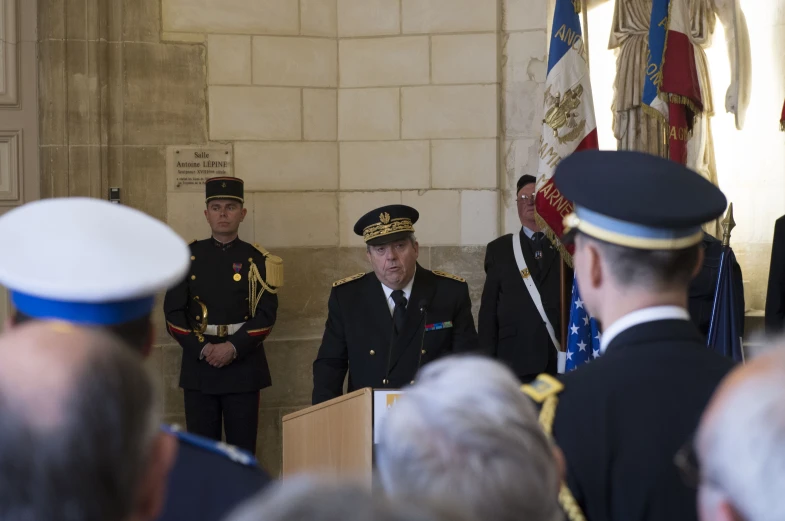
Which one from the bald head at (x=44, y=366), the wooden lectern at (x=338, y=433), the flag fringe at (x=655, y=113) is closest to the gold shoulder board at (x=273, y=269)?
the wooden lectern at (x=338, y=433)

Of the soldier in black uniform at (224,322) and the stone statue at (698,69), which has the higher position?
the stone statue at (698,69)

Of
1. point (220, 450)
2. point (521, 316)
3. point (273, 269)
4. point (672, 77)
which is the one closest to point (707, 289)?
point (521, 316)

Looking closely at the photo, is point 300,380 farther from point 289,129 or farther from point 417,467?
point 417,467

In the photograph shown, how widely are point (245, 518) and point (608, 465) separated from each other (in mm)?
900

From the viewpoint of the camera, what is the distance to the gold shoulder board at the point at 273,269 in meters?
5.37

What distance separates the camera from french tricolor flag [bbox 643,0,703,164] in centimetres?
546

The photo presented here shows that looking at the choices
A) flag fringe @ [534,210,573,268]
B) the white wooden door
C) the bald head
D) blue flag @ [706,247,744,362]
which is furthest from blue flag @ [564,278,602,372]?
the bald head

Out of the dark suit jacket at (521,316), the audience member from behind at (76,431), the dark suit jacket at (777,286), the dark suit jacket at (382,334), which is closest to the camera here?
the audience member from behind at (76,431)

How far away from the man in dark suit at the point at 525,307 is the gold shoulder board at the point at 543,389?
345 centimetres

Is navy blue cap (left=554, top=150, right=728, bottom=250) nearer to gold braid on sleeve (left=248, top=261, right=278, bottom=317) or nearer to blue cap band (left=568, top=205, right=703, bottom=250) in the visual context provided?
blue cap band (left=568, top=205, right=703, bottom=250)

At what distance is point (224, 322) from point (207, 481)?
12.9ft

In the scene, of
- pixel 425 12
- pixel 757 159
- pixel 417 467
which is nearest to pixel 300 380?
pixel 425 12

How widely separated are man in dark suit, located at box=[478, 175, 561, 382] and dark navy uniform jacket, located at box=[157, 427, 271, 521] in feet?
12.0

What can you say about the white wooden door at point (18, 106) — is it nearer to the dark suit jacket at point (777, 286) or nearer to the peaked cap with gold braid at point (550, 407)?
the dark suit jacket at point (777, 286)
